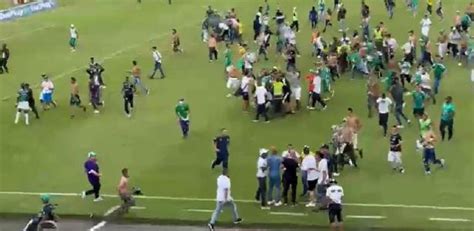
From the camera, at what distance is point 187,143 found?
32969mm

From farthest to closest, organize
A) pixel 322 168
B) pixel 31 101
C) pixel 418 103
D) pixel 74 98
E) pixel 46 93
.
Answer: pixel 46 93 < pixel 74 98 < pixel 31 101 < pixel 418 103 < pixel 322 168

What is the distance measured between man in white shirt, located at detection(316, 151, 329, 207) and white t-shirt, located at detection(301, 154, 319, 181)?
163 mm

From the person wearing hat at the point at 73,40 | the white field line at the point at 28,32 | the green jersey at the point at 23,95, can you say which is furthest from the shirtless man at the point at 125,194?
the white field line at the point at 28,32

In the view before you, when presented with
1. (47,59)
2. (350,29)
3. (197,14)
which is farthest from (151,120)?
(197,14)

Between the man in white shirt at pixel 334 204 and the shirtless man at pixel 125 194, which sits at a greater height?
the shirtless man at pixel 125 194

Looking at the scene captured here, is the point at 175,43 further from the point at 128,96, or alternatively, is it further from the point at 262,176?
the point at 262,176

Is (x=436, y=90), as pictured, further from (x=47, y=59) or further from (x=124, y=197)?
(x=47, y=59)

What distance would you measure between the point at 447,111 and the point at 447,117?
0.31m

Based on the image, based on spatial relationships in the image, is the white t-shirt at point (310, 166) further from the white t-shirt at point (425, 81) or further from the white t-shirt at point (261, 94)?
the white t-shirt at point (425, 81)

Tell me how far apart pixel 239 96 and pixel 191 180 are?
9499 millimetres

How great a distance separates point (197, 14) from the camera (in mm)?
60625

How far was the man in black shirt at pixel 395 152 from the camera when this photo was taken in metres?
28.3

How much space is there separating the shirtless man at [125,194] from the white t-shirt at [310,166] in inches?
198

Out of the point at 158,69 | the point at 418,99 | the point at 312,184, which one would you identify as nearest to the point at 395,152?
the point at 312,184
